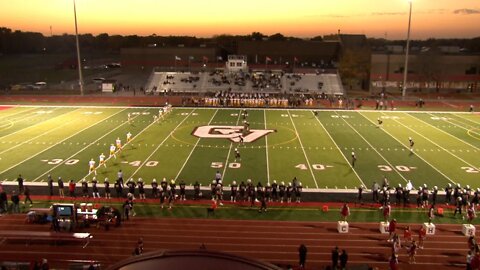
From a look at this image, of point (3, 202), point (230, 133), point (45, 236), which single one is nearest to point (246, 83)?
point (230, 133)

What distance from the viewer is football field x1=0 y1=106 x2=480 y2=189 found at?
2372 cm

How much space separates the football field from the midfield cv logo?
0.24ft

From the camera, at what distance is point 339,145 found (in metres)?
30.2

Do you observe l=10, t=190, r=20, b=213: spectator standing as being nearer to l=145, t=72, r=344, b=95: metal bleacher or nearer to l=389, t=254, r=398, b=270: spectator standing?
l=389, t=254, r=398, b=270: spectator standing

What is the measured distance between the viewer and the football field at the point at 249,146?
2372 centimetres

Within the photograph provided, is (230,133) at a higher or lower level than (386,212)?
higher

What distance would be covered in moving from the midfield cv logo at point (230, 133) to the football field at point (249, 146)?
7 centimetres

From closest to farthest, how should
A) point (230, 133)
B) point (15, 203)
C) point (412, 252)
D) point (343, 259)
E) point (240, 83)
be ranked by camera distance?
point (343, 259) < point (412, 252) < point (15, 203) < point (230, 133) < point (240, 83)

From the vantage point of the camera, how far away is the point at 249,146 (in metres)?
29.6

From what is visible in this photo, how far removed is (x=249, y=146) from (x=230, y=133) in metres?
4.26

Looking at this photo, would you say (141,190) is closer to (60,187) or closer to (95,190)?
(95,190)

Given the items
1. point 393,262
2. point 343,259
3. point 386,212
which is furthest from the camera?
point 386,212

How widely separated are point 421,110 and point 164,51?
47643 millimetres

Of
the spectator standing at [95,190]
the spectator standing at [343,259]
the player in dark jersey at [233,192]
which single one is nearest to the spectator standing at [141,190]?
the spectator standing at [95,190]
